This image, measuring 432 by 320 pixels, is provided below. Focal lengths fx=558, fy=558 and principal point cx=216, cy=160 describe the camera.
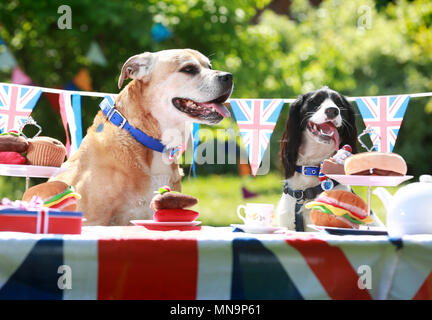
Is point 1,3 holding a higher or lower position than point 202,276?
higher

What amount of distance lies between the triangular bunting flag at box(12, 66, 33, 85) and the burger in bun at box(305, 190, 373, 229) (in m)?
9.38

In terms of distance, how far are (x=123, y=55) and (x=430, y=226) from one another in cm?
989

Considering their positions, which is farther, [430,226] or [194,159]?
[194,159]

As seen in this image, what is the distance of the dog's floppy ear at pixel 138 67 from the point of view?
10.8 ft

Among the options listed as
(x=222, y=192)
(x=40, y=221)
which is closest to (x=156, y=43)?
(x=222, y=192)

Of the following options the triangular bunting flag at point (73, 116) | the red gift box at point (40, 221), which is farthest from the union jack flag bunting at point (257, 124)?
the red gift box at point (40, 221)

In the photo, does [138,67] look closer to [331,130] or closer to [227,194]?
[331,130]

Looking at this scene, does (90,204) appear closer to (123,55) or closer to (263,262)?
(263,262)

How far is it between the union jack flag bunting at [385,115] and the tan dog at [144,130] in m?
1.04

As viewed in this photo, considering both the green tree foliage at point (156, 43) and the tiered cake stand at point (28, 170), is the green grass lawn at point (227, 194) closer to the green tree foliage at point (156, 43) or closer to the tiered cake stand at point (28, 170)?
the green tree foliage at point (156, 43)

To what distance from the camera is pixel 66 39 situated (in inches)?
460

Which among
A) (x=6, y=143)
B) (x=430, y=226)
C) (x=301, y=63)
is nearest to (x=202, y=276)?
(x=430, y=226)

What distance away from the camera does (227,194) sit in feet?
57.1

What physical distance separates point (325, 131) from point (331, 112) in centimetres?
13
